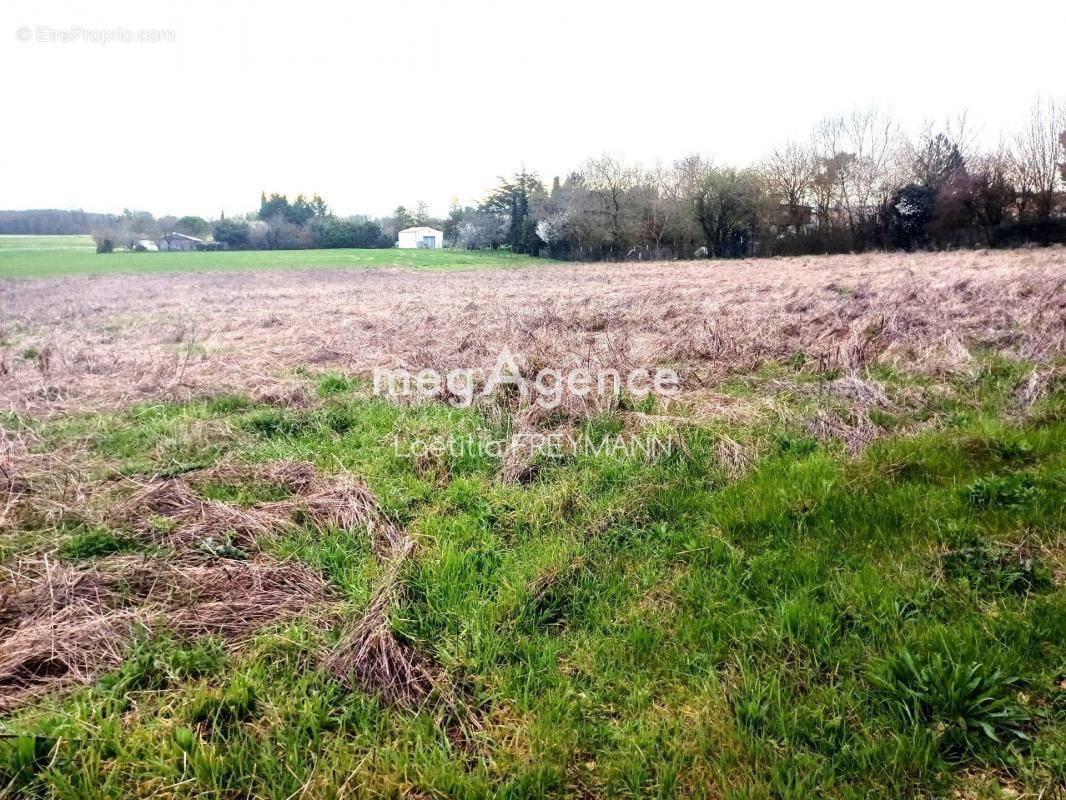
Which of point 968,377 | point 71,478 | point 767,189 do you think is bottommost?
point 71,478

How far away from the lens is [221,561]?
306cm

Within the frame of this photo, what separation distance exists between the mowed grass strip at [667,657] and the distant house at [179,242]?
80.7 metres

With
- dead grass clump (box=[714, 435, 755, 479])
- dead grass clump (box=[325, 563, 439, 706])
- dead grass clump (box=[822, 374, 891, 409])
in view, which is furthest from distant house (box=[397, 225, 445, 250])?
dead grass clump (box=[325, 563, 439, 706])

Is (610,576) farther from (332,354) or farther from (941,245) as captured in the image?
(941,245)

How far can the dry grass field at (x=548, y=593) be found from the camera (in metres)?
1.94

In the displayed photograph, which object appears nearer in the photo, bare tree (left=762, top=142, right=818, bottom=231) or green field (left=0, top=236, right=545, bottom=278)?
green field (left=0, top=236, right=545, bottom=278)

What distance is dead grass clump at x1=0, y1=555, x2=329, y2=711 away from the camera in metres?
2.33

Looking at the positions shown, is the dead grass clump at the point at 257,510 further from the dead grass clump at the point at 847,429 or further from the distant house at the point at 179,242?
the distant house at the point at 179,242

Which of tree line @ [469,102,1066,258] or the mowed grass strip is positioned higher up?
tree line @ [469,102,1066,258]

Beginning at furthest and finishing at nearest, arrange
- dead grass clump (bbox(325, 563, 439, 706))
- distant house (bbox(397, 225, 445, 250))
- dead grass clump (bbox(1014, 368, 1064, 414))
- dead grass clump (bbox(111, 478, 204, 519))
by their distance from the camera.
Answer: distant house (bbox(397, 225, 445, 250)), dead grass clump (bbox(1014, 368, 1064, 414)), dead grass clump (bbox(111, 478, 204, 519)), dead grass clump (bbox(325, 563, 439, 706))

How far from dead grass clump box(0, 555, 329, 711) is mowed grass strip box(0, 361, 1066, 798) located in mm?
116

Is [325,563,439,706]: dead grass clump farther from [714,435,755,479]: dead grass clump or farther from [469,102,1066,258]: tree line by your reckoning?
[469,102,1066,258]: tree line

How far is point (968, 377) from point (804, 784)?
211 inches

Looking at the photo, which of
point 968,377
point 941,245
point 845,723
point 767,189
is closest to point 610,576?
point 845,723
